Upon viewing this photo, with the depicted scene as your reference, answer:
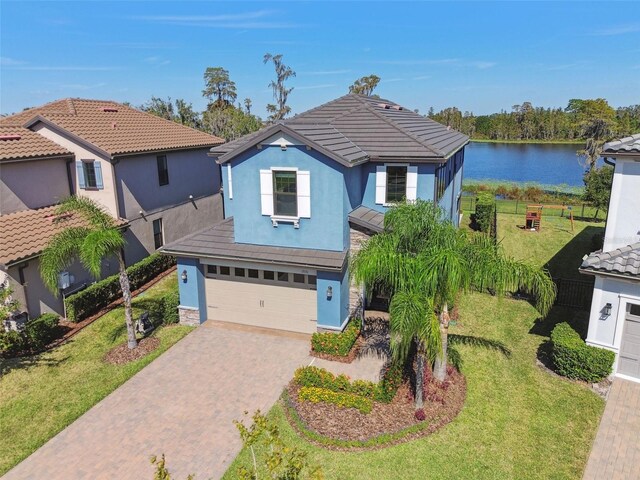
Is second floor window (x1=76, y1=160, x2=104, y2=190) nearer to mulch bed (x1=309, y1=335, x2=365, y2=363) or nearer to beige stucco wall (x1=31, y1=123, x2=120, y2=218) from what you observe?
beige stucco wall (x1=31, y1=123, x2=120, y2=218)

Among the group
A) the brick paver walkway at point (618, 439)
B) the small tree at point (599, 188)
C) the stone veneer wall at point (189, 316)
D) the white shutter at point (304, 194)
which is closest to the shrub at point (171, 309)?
the stone veneer wall at point (189, 316)

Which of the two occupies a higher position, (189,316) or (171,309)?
(171,309)

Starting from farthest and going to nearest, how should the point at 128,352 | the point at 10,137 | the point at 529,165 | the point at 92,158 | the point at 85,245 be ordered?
the point at 529,165 → the point at 92,158 → the point at 10,137 → the point at 128,352 → the point at 85,245

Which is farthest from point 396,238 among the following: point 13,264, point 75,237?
point 13,264

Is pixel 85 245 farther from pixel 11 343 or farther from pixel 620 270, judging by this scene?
pixel 620 270

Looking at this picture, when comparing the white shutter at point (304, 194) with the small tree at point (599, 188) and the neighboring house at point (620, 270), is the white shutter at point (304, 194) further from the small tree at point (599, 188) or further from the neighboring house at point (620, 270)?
the small tree at point (599, 188)

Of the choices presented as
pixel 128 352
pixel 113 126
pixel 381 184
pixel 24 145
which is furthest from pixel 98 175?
pixel 381 184

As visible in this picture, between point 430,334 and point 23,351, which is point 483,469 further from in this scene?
point 23,351

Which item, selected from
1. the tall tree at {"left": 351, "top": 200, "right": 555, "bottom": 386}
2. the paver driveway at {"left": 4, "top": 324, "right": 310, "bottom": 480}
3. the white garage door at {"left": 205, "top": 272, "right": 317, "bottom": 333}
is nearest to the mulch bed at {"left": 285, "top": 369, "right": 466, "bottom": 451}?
the paver driveway at {"left": 4, "top": 324, "right": 310, "bottom": 480}
